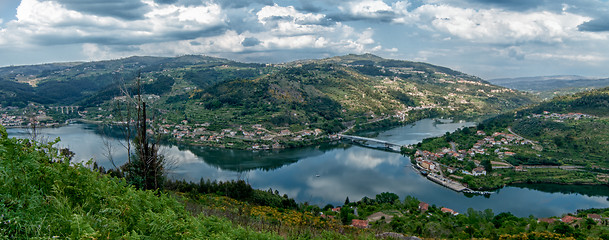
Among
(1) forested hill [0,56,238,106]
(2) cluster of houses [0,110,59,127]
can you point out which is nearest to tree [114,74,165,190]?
(1) forested hill [0,56,238,106]

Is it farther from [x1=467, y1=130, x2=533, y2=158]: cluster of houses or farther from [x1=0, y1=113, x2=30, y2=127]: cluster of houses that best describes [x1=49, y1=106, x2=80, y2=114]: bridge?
[x1=467, y1=130, x2=533, y2=158]: cluster of houses

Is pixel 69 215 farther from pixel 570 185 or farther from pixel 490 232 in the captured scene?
pixel 570 185

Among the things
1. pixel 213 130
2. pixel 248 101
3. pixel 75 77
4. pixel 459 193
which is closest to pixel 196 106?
pixel 248 101

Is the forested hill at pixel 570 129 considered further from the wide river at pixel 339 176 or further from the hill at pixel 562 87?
the hill at pixel 562 87

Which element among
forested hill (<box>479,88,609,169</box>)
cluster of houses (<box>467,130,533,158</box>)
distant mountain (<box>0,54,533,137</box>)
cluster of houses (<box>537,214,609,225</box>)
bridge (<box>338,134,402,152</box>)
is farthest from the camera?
distant mountain (<box>0,54,533,137</box>)

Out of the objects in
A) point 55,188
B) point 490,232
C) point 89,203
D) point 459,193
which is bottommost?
point 459,193

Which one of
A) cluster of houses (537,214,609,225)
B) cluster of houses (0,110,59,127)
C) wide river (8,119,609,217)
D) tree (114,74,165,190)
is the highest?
tree (114,74,165,190)
